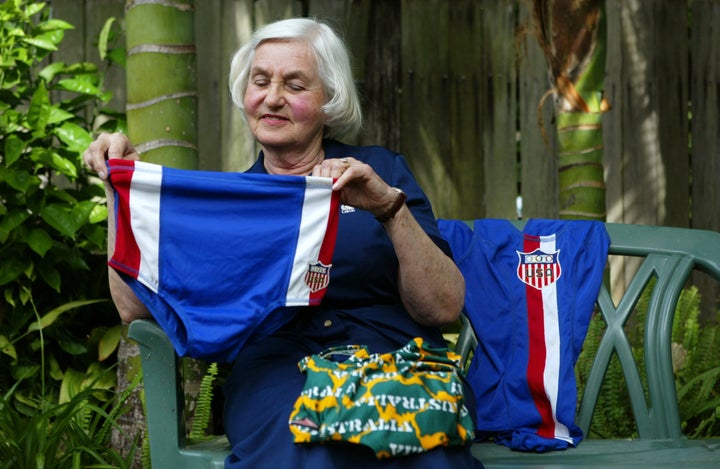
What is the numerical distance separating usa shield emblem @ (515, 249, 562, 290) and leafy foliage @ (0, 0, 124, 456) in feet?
5.44

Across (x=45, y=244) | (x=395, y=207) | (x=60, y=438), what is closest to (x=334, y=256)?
(x=395, y=207)

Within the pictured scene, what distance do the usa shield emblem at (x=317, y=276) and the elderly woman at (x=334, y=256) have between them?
168 mm

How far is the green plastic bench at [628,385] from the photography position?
8.93 feet

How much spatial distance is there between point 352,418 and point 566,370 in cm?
107

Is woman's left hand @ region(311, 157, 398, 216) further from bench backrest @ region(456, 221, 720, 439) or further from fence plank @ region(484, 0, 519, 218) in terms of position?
fence plank @ region(484, 0, 519, 218)

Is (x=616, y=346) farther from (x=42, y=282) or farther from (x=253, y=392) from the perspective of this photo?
(x=42, y=282)

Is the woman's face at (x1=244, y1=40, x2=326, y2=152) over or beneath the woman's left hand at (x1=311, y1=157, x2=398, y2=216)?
over

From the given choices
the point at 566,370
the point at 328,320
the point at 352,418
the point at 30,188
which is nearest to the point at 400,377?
the point at 352,418

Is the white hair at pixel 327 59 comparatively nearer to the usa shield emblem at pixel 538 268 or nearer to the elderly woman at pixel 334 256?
the elderly woman at pixel 334 256

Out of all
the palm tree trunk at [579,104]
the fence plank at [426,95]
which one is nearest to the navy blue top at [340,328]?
the palm tree trunk at [579,104]

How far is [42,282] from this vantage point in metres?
4.12

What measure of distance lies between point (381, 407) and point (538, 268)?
3.75 ft

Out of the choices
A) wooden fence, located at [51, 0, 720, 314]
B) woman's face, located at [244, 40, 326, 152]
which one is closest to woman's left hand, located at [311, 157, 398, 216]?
woman's face, located at [244, 40, 326, 152]

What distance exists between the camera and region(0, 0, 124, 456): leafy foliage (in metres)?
3.80
